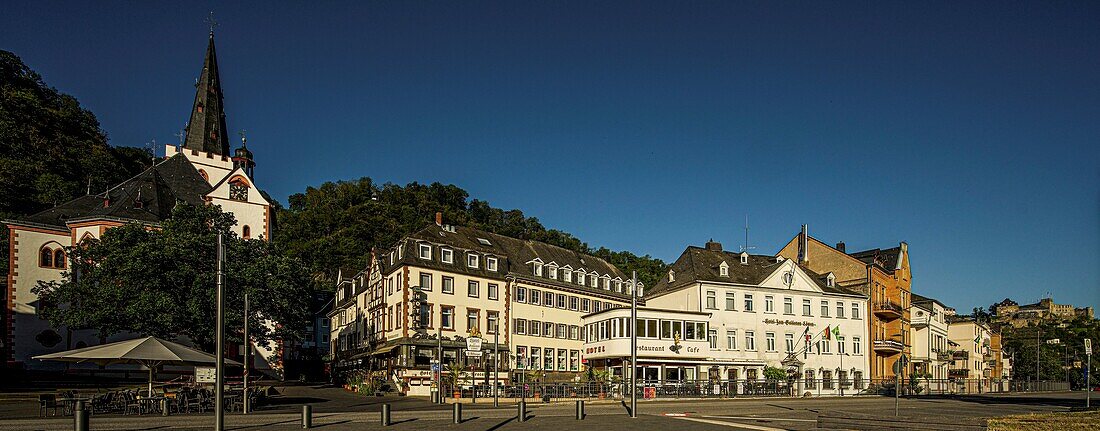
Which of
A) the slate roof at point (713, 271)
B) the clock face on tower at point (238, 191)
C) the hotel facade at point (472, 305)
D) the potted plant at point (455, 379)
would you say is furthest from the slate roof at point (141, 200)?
the slate roof at point (713, 271)

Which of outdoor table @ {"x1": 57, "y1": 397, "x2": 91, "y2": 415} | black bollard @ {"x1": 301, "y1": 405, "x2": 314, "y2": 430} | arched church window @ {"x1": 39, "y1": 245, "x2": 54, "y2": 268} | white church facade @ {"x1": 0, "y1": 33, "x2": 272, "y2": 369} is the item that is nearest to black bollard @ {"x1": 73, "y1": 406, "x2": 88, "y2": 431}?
black bollard @ {"x1": 301, "y1": 405, "x2": 314, "y2": 430}

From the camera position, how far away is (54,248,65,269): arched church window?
198 feet

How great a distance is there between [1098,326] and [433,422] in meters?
183

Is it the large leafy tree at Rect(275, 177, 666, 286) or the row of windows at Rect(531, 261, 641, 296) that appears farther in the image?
the large leafy tree at Rect(275, 177, 666, 286)

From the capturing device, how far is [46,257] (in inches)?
2350

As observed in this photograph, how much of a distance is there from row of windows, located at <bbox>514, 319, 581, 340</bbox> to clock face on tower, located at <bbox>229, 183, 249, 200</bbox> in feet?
84.6

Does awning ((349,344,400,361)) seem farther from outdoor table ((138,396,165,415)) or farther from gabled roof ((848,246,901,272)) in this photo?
gabled roof ((848,246,901,272))

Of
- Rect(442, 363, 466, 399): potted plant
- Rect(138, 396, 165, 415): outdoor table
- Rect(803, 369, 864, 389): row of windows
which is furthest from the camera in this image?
Rect(803, 369, 864, 389): row of windows

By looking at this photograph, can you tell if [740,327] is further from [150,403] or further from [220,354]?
[220,354]

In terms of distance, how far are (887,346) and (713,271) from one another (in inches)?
699

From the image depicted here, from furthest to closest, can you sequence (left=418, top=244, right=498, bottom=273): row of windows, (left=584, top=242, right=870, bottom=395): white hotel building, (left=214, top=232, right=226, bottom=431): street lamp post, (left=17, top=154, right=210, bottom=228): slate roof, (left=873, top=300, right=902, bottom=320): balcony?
(left=873, top=300, right=902, bottom=320): balcony
(left=17, top=154, right=210, bottom=228): slate roof
(left=584, top=242, right=870, bottom=395): white hotel building
(left=418, top=244, right=498, bottom=273): row of windows
(left=214, top=232, right=226, bottom=431): street lamp post

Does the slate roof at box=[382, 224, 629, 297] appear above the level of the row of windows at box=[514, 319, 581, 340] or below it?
above

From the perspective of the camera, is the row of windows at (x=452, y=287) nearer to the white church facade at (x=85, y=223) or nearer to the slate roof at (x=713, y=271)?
the white church facade at (x=85, y=223)

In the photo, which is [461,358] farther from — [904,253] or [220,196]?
[904,253]
